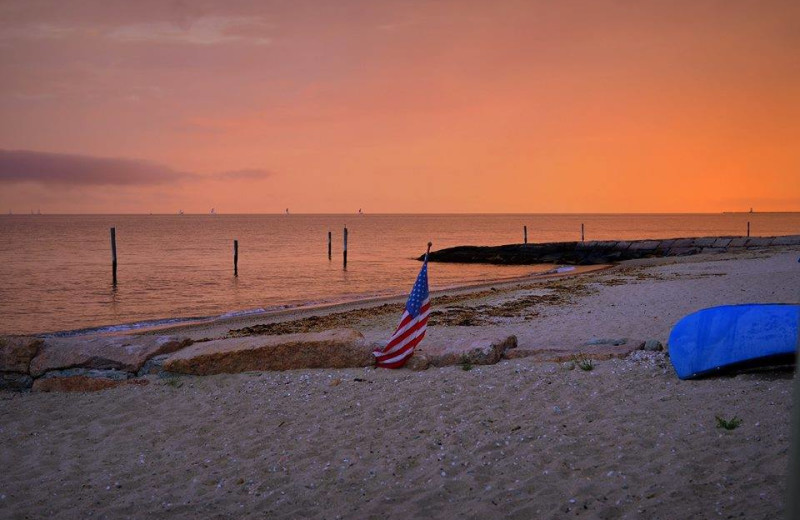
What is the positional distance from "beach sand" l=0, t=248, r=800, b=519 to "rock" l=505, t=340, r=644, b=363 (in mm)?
244

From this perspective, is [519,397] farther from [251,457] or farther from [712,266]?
[712,266]

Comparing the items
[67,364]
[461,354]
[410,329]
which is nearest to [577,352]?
[461,354]

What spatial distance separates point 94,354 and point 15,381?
112 centimetres

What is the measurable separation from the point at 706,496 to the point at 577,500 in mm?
914

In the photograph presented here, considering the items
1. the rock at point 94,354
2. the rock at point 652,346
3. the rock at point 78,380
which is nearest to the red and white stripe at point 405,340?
the rock at point 652,346

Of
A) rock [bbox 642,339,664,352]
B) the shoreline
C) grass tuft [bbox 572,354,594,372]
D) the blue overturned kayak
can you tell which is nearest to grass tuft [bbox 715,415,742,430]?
the blue overturned kayak

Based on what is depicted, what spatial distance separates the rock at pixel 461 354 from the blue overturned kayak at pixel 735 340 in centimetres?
229

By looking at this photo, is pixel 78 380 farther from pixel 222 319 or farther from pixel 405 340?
pixel 222 319

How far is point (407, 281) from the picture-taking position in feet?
109

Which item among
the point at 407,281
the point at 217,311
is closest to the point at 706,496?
the point at 217,311

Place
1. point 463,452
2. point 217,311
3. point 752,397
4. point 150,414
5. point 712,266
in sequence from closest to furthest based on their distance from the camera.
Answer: point 463,452 → point 752,397 → point 150,414 → point 217,311 → point 712,266

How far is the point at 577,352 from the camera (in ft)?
28.5

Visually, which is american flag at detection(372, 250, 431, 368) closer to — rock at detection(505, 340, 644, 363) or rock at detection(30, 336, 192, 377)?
rock at detection(505, 340, 644, 363)

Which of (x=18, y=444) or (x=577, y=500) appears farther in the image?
(x=18, y=444)
